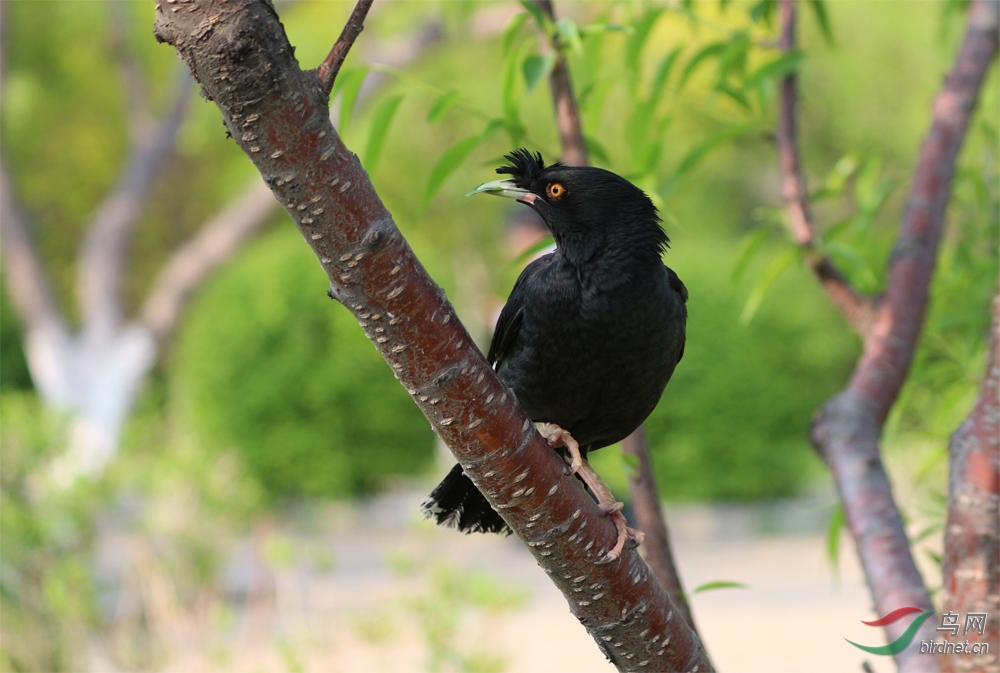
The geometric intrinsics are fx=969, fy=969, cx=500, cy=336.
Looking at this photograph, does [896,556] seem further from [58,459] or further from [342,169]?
[58,459]

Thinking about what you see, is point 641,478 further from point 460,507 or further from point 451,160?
point 451,160

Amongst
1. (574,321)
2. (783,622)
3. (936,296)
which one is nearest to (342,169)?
(574,321)

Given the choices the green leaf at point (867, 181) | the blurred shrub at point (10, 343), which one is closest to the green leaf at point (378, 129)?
the green leaf at point (867, 181)

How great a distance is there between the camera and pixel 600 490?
1417mm

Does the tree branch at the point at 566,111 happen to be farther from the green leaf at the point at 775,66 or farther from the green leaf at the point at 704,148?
the green leaf at the point at 775,66

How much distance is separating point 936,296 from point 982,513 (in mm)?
1067

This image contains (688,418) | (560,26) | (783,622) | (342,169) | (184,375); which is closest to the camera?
(342,169)

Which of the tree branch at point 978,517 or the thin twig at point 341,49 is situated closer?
the thin twig at point 341,49

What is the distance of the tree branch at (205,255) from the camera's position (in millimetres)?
11719

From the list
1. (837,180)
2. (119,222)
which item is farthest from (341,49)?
(119,222)

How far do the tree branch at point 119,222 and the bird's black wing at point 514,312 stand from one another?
1135cm

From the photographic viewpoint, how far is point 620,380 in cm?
141

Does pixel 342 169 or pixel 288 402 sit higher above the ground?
pixel 288 402

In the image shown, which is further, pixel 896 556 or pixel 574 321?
pixel 896 556
